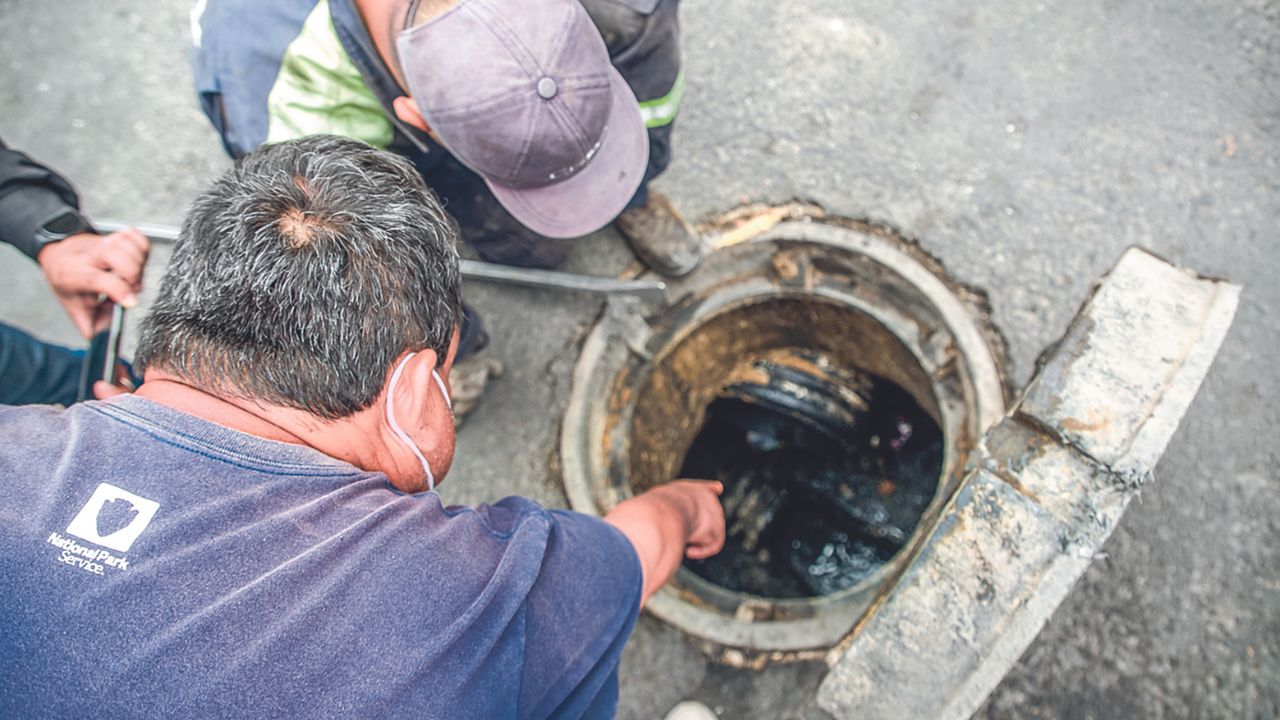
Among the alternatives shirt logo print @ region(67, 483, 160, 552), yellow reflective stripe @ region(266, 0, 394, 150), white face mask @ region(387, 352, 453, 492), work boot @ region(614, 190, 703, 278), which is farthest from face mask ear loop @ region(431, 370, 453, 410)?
work boot @ region(614, 190, 703, 278)

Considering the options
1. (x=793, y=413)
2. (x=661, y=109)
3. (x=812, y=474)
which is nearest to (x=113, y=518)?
(x=661, y=109)

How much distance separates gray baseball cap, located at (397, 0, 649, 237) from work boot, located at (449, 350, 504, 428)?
0.69m

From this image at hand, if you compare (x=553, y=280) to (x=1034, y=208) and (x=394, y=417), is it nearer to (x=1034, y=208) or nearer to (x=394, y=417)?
(x=394, y=417)

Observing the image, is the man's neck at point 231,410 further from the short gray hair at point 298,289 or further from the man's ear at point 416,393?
the man's ear at point 416,393

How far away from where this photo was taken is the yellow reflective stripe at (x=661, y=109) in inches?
81.2

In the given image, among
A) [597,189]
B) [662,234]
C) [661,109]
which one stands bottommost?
[662,234]

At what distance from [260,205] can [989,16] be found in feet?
8.32

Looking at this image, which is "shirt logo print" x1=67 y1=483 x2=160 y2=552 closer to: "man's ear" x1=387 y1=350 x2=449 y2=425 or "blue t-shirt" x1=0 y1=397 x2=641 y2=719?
"blue t-shirt" x1=0 y1=397 x2=641 y2=719

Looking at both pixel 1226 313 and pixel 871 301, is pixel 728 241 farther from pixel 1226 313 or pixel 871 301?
pixel 1226 313

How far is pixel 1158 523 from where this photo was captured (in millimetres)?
2090

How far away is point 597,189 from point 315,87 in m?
0.71

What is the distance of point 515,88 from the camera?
4.87 ft

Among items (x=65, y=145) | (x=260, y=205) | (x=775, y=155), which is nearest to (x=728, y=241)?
(x=775, y=155)

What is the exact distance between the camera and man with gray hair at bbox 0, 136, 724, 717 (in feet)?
3.17
